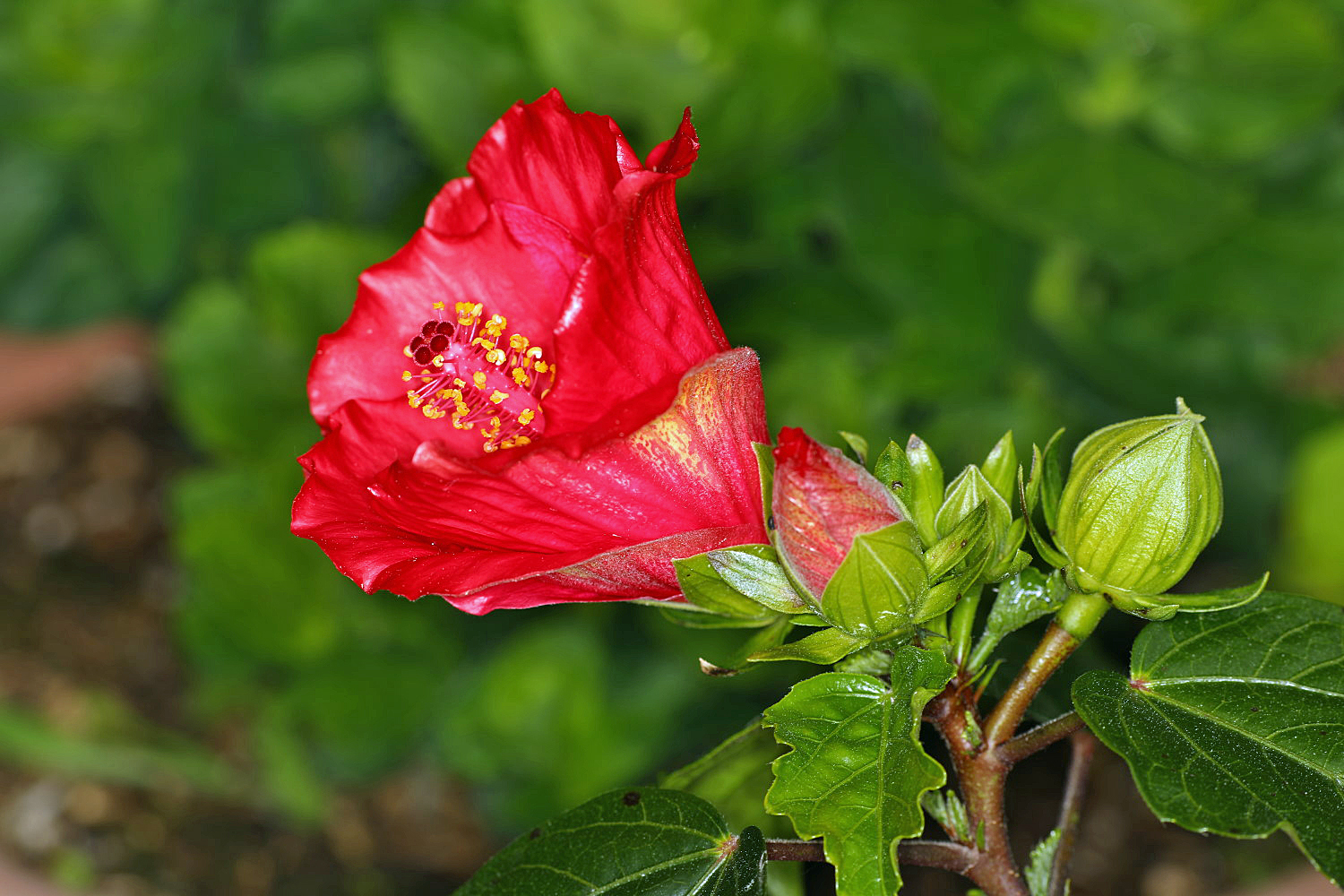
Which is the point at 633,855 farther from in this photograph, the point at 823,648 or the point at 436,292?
the point at 436,292

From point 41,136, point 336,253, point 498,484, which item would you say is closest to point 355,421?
point 498,484

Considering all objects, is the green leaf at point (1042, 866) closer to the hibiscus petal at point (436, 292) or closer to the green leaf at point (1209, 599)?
the green leaf at point (1209, 599)

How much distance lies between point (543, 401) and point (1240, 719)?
27cm

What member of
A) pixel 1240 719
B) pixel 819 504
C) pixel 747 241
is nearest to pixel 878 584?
pixel 819 504

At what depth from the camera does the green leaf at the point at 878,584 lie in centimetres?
41

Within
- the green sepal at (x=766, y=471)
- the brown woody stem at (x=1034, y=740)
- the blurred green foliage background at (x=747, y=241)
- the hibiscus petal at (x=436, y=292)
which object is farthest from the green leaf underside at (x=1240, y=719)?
the blurred green foliage background at (x=747, y=241)

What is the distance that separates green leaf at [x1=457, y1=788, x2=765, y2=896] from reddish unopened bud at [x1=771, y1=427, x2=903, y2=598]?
0.41 ft

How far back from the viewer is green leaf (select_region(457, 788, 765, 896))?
47cm

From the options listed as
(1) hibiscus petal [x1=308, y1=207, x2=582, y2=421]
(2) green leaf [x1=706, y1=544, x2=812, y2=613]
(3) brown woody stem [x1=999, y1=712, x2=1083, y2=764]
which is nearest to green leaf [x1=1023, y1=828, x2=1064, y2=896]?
(3) brown woody stem [x1=999, y1=712, x2=1083, y2=764]

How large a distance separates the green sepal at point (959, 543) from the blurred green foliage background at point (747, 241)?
1.52 ft

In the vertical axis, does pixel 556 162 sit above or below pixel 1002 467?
above

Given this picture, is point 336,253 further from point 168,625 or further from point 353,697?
point 168,625

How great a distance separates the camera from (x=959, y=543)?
431mm

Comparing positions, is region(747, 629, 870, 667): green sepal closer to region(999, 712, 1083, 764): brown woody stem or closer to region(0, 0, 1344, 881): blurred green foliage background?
region(999, 712, 1083, 764): brown woody stem
